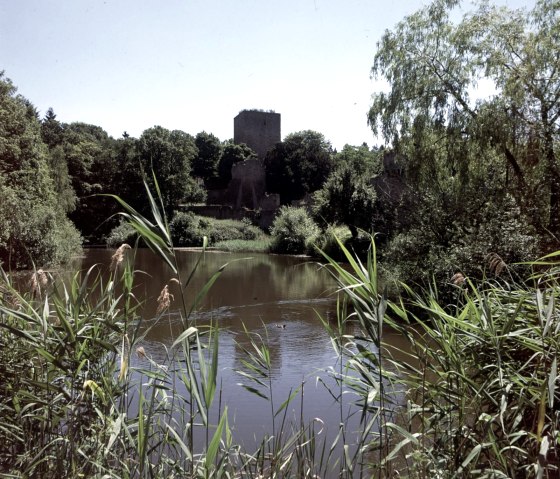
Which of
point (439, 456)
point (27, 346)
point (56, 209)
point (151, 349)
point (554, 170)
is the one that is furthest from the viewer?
point (56, 209)

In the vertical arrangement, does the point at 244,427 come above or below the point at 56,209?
below

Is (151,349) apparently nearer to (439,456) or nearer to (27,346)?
(27,346)

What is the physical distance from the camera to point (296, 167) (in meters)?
43.3

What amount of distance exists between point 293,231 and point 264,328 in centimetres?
2274

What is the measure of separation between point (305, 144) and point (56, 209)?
79.6 feet

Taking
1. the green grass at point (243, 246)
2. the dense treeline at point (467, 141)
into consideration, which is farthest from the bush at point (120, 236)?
the dense treeline at point (467, 141)

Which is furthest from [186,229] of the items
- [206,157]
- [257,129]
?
[257,129]

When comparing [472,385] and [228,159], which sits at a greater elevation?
[228,159]

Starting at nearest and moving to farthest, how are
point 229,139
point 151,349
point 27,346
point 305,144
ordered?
point 27,346 < point 151,349 < point 305,144 < point 229,139

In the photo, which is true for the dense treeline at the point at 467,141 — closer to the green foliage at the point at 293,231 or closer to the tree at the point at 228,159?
the green foliage at the point at 293,231

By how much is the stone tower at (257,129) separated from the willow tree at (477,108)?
37.0m

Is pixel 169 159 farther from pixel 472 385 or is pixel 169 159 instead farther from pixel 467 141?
pixel 472 385

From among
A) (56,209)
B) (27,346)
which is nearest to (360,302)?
(27,346)

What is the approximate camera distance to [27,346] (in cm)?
335
